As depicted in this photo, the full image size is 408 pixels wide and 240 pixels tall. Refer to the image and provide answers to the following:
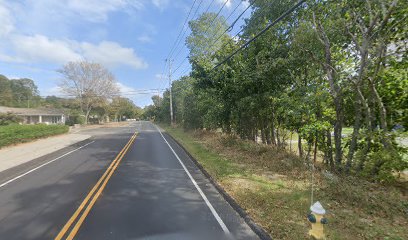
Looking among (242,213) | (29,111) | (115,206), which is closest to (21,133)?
(115,206)

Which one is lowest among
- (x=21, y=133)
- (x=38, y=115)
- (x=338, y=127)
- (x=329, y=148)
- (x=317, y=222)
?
(x=317, y=222)

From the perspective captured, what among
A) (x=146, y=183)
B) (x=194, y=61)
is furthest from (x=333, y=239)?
(x=194, y=61)

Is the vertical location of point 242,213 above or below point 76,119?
below

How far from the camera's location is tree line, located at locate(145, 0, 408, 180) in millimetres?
7672

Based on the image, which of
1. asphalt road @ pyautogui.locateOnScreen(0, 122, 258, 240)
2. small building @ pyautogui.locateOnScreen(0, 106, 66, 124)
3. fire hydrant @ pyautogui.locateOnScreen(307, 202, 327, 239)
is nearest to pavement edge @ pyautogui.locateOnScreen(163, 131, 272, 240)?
asphalt road @ pyautogui.locateOnScreen(0, 122, 258, 240)

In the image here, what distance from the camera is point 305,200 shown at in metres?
6.93

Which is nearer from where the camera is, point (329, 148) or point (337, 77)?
point (337, 77)

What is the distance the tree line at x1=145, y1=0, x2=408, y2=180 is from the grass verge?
115 cm

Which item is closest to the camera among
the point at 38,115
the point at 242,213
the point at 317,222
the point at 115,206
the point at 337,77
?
the point at 317,222

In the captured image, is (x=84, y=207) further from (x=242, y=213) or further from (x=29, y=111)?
(x=29, y=111)

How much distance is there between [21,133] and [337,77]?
24136mm

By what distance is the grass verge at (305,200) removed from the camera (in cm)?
519

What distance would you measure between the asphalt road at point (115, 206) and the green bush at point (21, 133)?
1118 cm

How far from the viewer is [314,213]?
463 centimetres
